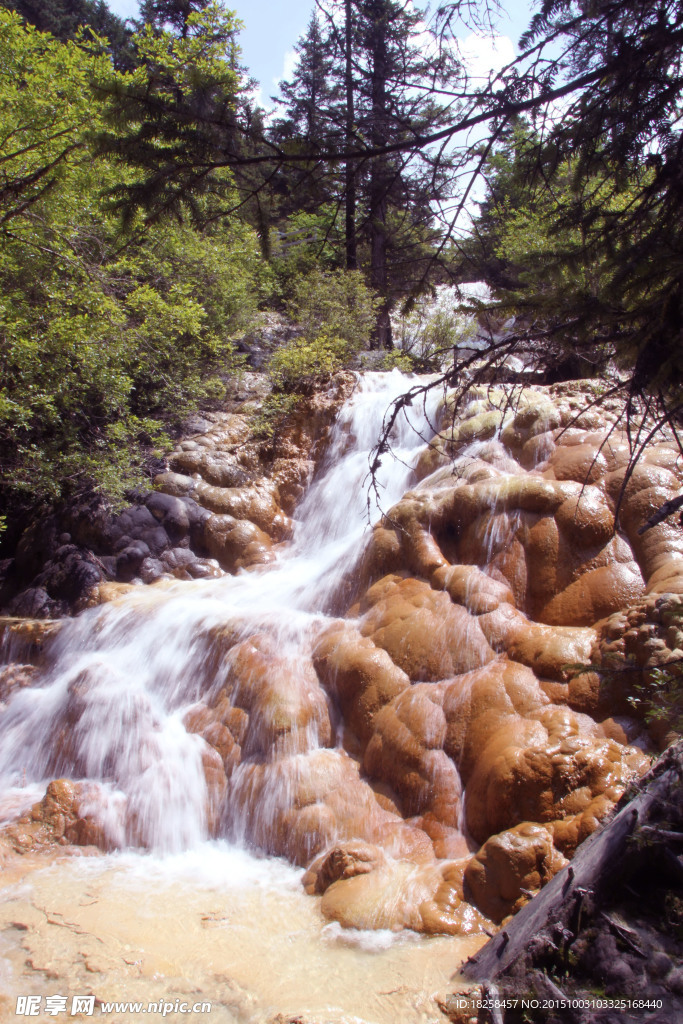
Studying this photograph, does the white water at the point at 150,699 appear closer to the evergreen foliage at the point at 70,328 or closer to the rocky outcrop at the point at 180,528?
the rocky outcrop at the point at 180,528

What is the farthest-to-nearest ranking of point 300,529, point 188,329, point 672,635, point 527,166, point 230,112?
point 188,329 → point 300,529 → point 672,635 → point 527,166 → point 230,112

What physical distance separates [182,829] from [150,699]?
61.0 inches

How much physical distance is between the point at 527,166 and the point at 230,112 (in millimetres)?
1615

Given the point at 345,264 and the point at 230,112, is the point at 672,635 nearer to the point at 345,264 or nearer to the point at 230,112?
the point at 230,112

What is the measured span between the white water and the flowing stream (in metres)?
0.02

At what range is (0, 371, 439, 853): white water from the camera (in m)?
5.11

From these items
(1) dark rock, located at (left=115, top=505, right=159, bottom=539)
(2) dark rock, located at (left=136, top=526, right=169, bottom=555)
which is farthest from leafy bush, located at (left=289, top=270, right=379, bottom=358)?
(2) dark rock, located at (left=136, top=526, right=169, bottom=555)

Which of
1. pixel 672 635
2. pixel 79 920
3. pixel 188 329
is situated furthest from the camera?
pixel 188 329

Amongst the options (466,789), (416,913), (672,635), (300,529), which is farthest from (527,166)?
(300,529)

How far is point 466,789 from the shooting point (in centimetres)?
451

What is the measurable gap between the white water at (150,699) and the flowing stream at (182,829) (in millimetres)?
18

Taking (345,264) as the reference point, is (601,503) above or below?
below

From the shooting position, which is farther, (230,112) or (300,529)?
(300,529)

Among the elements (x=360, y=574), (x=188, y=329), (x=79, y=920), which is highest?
(x=188, y=329)
